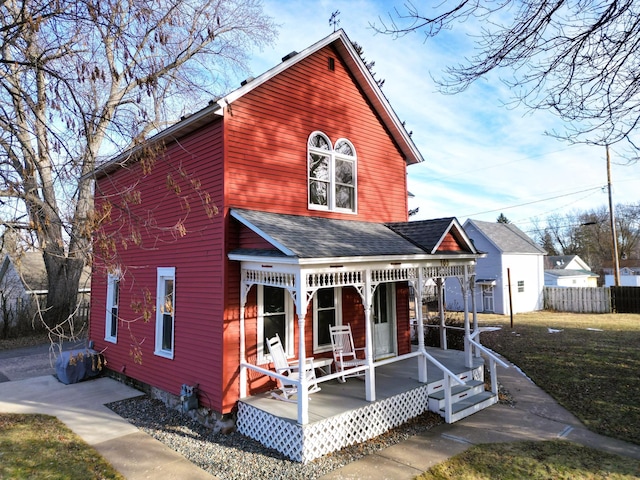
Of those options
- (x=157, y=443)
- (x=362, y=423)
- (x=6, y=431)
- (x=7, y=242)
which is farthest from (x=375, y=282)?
(x=6, y=431)

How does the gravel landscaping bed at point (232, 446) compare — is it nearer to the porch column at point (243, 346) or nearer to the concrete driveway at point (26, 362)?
the porch column at point (243, 346)

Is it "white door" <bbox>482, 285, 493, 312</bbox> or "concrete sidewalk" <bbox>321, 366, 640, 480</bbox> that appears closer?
"concrete sidewalk" <bbox>321, 366, 640, 480</bbox>

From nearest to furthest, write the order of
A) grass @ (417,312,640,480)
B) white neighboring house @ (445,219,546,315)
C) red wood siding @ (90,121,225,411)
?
1. grass @ (417,312,640,480)
2. red wood siding @ (90,121,225,411)
3. white neighboring house @ (445,219,546,315)

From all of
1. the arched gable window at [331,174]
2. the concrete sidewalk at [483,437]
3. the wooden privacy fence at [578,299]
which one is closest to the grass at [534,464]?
the concrete sidewalk at [483,437]

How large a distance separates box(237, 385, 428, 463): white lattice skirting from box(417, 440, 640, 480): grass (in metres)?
1.46

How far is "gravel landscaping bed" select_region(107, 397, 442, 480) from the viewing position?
225 inches

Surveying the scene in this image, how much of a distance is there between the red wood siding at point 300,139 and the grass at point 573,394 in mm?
5846

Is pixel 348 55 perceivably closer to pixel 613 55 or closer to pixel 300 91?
pixel 300 91

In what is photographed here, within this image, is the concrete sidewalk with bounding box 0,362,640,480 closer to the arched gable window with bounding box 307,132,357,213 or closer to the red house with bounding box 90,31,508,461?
the red house with bounding box 90,31,508,461

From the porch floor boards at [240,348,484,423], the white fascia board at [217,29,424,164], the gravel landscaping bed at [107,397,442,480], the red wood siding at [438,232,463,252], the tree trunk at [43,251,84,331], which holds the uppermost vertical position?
the white fascia board at [217,29,424,164]

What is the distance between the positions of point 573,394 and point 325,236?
7.07 m

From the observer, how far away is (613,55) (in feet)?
17.6

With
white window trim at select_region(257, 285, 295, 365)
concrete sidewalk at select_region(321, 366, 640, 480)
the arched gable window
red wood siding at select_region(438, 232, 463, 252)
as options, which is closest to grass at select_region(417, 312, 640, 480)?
concrete sidewalk at select_region(321, 366, 640, 480)

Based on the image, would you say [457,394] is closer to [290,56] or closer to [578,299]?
[290,56]
